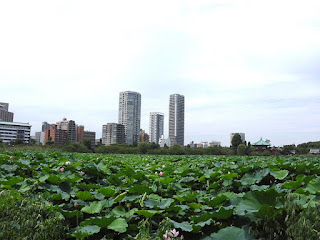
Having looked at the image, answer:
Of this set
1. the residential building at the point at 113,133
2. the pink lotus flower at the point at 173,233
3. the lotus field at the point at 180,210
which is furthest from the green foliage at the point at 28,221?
the residential building at the point at 113,133

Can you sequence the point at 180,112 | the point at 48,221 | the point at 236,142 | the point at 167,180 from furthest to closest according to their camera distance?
the point at 180,112 → the point at 236,142 → the point at 167,180 → the point at 48,221

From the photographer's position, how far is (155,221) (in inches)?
87.6

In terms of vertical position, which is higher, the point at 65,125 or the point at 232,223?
the point at 65,125

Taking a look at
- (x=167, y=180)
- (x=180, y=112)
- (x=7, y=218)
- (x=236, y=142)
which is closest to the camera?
(x=7, y=218)

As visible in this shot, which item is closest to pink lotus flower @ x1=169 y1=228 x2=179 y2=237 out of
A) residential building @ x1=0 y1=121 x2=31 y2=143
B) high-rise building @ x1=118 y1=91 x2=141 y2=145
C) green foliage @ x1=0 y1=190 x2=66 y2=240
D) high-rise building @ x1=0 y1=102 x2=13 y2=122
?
green foliage @ x1=0 y1=190 x2=66 y2=240

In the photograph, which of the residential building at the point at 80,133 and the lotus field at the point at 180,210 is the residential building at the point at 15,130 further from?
the lotus field at the point at 180,210

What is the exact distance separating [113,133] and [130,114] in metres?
9.46

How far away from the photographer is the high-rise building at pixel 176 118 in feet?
293

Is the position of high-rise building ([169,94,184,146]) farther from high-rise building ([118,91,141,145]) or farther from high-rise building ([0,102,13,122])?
high-rise building ([0,102,13,122])

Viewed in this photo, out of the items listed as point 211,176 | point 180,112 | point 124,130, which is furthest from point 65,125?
point 211,176

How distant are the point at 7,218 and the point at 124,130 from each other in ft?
306

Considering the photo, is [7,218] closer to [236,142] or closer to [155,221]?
[155,221]

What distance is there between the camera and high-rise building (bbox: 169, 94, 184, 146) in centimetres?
8938

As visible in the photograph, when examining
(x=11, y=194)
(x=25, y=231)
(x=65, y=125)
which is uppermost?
(x=65, y=125)
